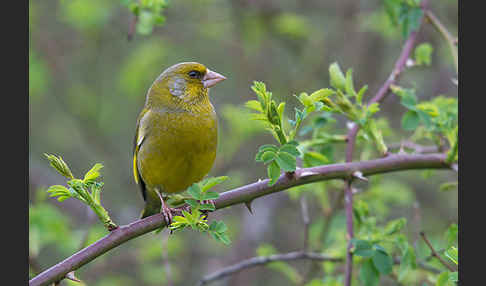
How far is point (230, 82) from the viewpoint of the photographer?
380 inches

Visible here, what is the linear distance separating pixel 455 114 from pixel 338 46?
4484 mm

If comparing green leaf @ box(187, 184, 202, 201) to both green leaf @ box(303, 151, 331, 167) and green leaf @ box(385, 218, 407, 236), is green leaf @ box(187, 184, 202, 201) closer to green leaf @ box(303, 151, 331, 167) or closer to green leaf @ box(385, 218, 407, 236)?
green leaf @ box(303, 151, 331, 167)

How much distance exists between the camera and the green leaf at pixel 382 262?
359 centimetres

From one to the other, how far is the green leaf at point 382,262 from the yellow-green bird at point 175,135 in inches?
52.0

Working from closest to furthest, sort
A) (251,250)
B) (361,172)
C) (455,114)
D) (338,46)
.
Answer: (361,172)
(455,114)
(251,250)
(338,46)

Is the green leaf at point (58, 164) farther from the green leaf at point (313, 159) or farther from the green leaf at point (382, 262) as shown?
the green leaf at point (382, 262)

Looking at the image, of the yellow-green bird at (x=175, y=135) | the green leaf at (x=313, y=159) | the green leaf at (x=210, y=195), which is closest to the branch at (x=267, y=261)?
the yellow-green bird at (x=175, y=135)

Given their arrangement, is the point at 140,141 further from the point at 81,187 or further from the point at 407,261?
the point at 407,261

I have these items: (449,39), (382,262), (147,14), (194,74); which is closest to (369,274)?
(382,262)

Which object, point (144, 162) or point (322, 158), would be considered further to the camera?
point (144, 162)

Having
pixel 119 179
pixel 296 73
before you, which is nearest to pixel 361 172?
pixel 296 73

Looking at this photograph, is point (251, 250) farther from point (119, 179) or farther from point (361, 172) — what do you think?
point (361, 172)

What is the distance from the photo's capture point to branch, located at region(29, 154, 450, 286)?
2803 millimetres

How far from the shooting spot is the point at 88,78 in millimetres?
8969
